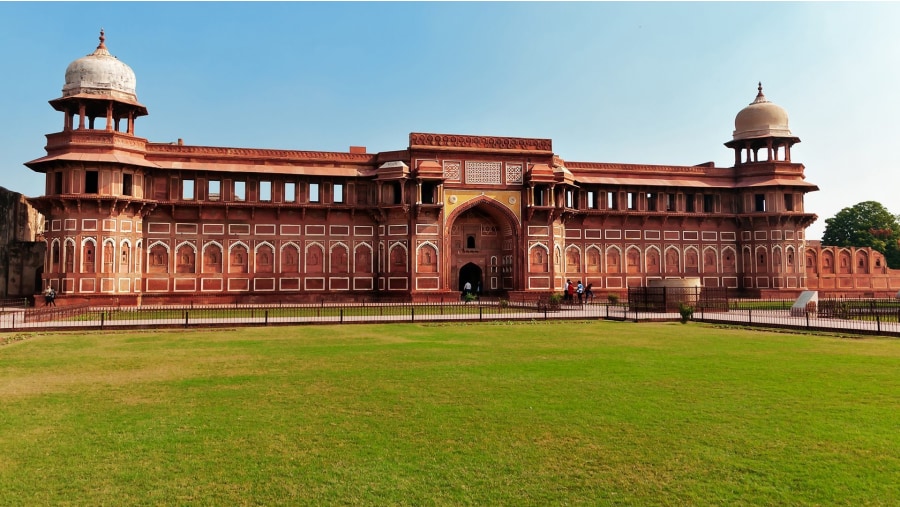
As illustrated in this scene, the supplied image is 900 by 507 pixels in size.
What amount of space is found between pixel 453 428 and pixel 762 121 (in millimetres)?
34972

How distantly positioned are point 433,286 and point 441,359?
19.5 metres

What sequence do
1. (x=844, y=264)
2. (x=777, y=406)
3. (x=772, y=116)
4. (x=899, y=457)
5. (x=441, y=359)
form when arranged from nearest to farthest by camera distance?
(x=899, y=457) < (x=777, y=406) < (x=441, y=359) < (x=772, y=116) < (x=844, y=264)

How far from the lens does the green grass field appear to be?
14.1 ft

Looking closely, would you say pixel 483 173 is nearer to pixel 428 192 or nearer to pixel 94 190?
pixel 428 192

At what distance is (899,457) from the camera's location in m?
4.82

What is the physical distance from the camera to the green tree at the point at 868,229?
50.2 metres

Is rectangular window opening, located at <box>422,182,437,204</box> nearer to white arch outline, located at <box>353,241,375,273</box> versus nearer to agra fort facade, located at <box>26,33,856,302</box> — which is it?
agra fort facade, located at <box>26,33,856,302</box>

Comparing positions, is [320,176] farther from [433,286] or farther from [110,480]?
[110,480]

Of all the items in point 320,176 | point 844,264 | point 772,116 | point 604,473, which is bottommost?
point 604,473

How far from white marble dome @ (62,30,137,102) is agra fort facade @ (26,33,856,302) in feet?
0.24

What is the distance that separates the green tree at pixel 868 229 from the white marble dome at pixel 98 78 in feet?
184

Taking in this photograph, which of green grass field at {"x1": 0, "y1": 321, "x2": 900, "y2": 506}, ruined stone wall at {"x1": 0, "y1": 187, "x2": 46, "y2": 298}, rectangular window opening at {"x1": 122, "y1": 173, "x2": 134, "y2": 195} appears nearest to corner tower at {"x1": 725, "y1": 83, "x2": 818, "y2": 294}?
green grass field at {"x1": 0, "y1": 321, "x2": 900, "y2": 506}

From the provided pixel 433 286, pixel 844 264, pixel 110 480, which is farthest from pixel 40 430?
pixel 844 264

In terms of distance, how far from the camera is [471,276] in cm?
3344
